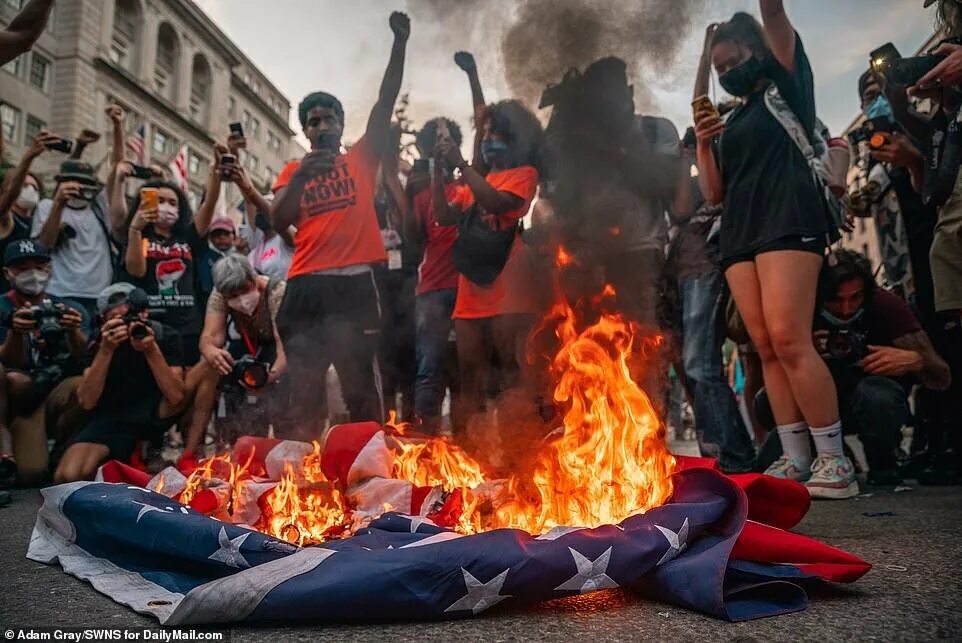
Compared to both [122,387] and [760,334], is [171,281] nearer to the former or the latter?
[122,387]

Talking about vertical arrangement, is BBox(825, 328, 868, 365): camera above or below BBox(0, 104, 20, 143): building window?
below

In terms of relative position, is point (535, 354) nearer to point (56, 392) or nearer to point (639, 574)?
point (639, 574)

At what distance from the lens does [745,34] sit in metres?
3.18

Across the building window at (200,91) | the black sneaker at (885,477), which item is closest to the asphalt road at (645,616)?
the black sneaker at (885,477)

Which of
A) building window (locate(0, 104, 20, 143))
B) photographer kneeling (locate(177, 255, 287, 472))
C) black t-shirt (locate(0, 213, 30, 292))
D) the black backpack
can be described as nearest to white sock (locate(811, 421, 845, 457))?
the black backpack

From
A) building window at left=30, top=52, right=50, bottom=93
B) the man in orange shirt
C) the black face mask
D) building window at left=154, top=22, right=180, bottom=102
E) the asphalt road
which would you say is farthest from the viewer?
building window at left=154, top=22, right=180, bottom=102

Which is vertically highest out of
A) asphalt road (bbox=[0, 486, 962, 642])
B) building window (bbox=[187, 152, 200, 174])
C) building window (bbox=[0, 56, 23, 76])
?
building window (bbox=[187, 152, 200, 174])

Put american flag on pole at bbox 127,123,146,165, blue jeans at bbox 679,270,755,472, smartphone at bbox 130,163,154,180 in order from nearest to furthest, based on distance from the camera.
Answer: blue jeans at bbox 679,270,755,472
smartphone at bbox 130,163,154,180
american flag on pole at bbox 127,123,146,165

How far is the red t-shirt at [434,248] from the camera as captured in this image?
14.7ft

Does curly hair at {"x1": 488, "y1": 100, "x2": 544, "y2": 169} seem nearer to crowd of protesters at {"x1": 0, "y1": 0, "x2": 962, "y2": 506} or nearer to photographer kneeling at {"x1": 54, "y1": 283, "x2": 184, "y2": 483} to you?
crowd of protesters at {"x1": 0, "y1": 0, "x2": 962, "y2": 506}

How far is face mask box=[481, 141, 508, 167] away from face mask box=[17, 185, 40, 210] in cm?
430

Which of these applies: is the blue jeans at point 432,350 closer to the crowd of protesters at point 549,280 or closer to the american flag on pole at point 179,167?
the crowd of protesters at point 549,280

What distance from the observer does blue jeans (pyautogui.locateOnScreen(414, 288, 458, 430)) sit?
4.30 m

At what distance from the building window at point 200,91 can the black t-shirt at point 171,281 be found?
33.9 m
